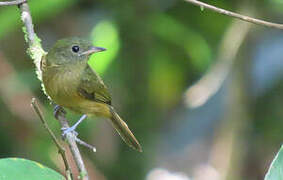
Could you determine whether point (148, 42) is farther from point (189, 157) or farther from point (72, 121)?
point (189, 157)

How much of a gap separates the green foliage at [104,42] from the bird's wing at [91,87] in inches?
7.6

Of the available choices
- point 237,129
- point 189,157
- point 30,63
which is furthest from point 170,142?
point 30,63

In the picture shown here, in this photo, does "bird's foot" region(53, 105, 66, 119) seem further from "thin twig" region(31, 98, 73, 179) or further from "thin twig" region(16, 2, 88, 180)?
"thin twig" region(31, 98, 73, 179)

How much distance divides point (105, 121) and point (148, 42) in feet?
2.62

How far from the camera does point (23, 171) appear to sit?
2150 mm

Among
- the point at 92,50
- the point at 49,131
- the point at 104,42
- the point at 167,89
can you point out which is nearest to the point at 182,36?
the point at 167,89

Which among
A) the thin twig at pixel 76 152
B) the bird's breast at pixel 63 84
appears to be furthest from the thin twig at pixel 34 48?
the bird's breast at pixel 63 84

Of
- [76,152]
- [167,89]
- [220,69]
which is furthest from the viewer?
[167,89]

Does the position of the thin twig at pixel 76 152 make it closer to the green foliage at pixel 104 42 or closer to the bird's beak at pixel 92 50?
the bird's beak at pixel 92 50

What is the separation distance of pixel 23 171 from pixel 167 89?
3029mm

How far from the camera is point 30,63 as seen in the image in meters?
5.07

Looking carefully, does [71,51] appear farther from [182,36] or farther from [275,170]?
[275,170]

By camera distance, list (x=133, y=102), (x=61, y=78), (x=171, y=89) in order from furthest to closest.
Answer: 1. (x=171, y=89)
2. (x=133, y=102)
3. (x=61, y=78)

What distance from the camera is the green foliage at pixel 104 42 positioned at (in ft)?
13.7
